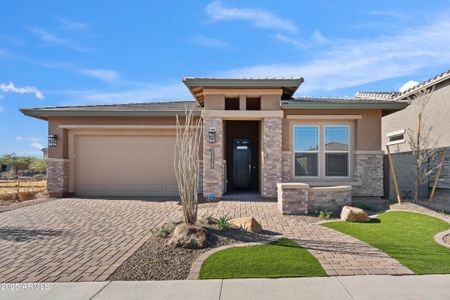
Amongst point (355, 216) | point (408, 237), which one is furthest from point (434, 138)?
point (408, 237)

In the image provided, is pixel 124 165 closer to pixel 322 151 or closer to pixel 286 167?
pixel 286 167

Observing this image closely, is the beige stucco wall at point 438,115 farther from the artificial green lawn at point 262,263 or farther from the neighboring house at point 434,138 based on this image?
the artificial green lawn at point 262,263

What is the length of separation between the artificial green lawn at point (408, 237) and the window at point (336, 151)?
10.9 ft

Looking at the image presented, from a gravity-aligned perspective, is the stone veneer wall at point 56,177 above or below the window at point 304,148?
below

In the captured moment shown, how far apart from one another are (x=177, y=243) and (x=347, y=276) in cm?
314

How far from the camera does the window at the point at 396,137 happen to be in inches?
647

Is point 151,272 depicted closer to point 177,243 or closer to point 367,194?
point 177,243

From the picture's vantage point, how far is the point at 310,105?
1231 centimetres

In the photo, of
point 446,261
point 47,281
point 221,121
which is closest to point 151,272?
point 47,281

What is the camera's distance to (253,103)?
13.0m

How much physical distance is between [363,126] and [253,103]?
4.41 metres

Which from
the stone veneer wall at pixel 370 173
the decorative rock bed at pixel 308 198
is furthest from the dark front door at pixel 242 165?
the decorative rock bed at pixel 308 198

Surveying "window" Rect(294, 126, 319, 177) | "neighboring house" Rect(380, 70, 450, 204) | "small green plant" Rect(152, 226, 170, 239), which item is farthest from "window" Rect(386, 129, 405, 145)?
"small green plant" Rect(152, 226, 170, 239)

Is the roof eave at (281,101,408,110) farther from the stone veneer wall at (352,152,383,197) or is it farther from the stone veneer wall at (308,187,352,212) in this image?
the stone veneer wall at (308,187,352,212)
